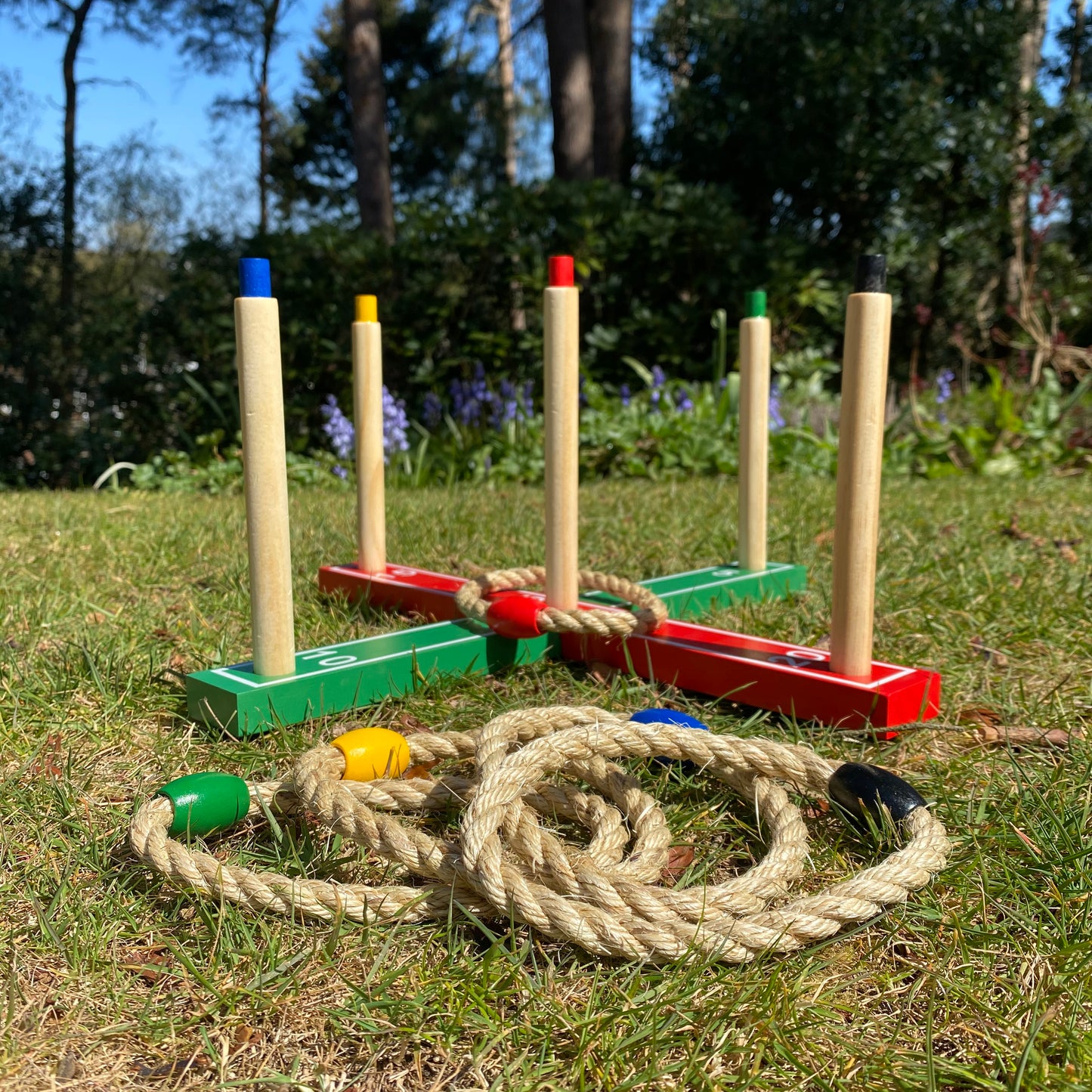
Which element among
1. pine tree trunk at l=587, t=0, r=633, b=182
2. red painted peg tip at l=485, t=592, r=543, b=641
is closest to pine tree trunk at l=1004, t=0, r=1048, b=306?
pine tree trunk at l=587, t=0, r=633, b=182

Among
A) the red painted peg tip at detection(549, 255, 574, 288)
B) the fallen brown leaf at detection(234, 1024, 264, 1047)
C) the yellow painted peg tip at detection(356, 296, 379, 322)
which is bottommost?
the fallen brown leaf at detection(234, 1024, 264, 1047)

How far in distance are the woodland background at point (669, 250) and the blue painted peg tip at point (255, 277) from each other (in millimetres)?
3927

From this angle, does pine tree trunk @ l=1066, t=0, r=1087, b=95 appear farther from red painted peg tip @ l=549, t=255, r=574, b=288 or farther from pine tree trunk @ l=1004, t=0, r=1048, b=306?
red painted peg tip @ l=549, t=255, r=574, b=288

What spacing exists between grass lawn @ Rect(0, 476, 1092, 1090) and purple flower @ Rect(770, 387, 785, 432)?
3.54 m

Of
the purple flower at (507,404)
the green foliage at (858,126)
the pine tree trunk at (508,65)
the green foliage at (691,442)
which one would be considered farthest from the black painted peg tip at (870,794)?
the pine tree trunk at (508,65)

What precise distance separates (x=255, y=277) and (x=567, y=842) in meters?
1.21

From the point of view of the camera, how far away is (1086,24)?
18.7 meters

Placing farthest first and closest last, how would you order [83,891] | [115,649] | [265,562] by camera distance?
1. [115,649]
2. [265,562]
3. [83,891]

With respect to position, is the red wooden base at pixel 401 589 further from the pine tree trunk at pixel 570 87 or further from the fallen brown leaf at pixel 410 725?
the pine tree trunk at pixel 570 87

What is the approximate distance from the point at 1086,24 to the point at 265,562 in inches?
856

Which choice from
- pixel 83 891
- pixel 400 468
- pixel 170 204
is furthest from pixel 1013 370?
pixel 170 204

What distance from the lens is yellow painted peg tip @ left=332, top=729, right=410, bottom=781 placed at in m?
1.74

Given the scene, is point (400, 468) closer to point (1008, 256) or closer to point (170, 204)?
point (1008, 256)

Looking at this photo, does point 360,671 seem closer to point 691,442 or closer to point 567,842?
point 567,842
